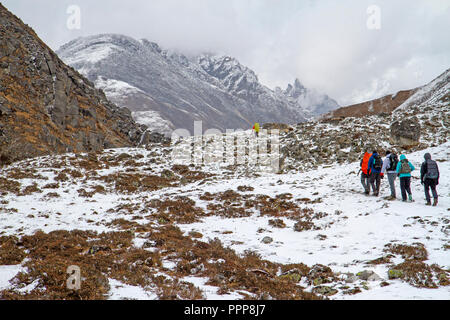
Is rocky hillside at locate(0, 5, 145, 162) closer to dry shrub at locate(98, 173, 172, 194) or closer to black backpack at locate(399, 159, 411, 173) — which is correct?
dry shrub at locate(98, 173, 172, 194)

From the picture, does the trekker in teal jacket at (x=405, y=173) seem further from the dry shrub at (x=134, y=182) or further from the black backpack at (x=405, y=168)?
the dry shrub at (x=134, y=182)

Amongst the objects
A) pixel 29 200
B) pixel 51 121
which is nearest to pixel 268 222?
pixel 29 200

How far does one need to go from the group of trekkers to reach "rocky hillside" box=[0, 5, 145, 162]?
1389 inches

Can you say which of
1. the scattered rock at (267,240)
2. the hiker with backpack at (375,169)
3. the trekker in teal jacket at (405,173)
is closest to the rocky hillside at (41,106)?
the scattered rock at (267,240)

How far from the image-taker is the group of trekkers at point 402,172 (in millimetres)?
12414

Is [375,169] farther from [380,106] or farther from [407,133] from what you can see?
[380,106]

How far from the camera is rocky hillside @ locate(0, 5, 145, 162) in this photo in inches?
1216

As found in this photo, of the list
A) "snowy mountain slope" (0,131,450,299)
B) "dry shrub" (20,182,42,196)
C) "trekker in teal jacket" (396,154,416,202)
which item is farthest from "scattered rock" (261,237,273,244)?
"dry shrub" (20,182,42,196)

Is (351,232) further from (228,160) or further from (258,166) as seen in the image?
(228,160)

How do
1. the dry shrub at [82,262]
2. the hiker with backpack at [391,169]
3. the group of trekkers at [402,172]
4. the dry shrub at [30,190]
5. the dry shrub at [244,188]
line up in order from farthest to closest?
the dry shrub at [244,188] < the dry shrub at [30,190] < the hiker with backpack at [391,169] < the group of trekkers at [402,172] < the dry shrub at [82,262]

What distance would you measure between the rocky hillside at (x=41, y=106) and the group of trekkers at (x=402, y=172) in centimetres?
3529

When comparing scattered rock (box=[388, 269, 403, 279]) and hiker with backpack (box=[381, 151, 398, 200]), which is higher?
hiker with backpack (box=[381, 151, 398, 200])

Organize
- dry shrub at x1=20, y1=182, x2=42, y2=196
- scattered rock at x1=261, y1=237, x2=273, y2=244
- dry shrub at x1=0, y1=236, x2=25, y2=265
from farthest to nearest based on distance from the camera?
dry shrub at x1=20, y1=182, x2=42, y2=196 → scattered rock at x1=261, y1=237, x2=273, y2=244 → dry shrub at x1=0, y1=236, x2=25, y2=265

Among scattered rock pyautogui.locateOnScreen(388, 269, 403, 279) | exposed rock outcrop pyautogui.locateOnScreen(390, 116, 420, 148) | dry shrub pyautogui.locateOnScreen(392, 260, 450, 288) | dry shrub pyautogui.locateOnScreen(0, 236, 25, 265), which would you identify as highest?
exposed rock outcrop pyautogui.locateOnScreen(390, 116, 420, 148)
